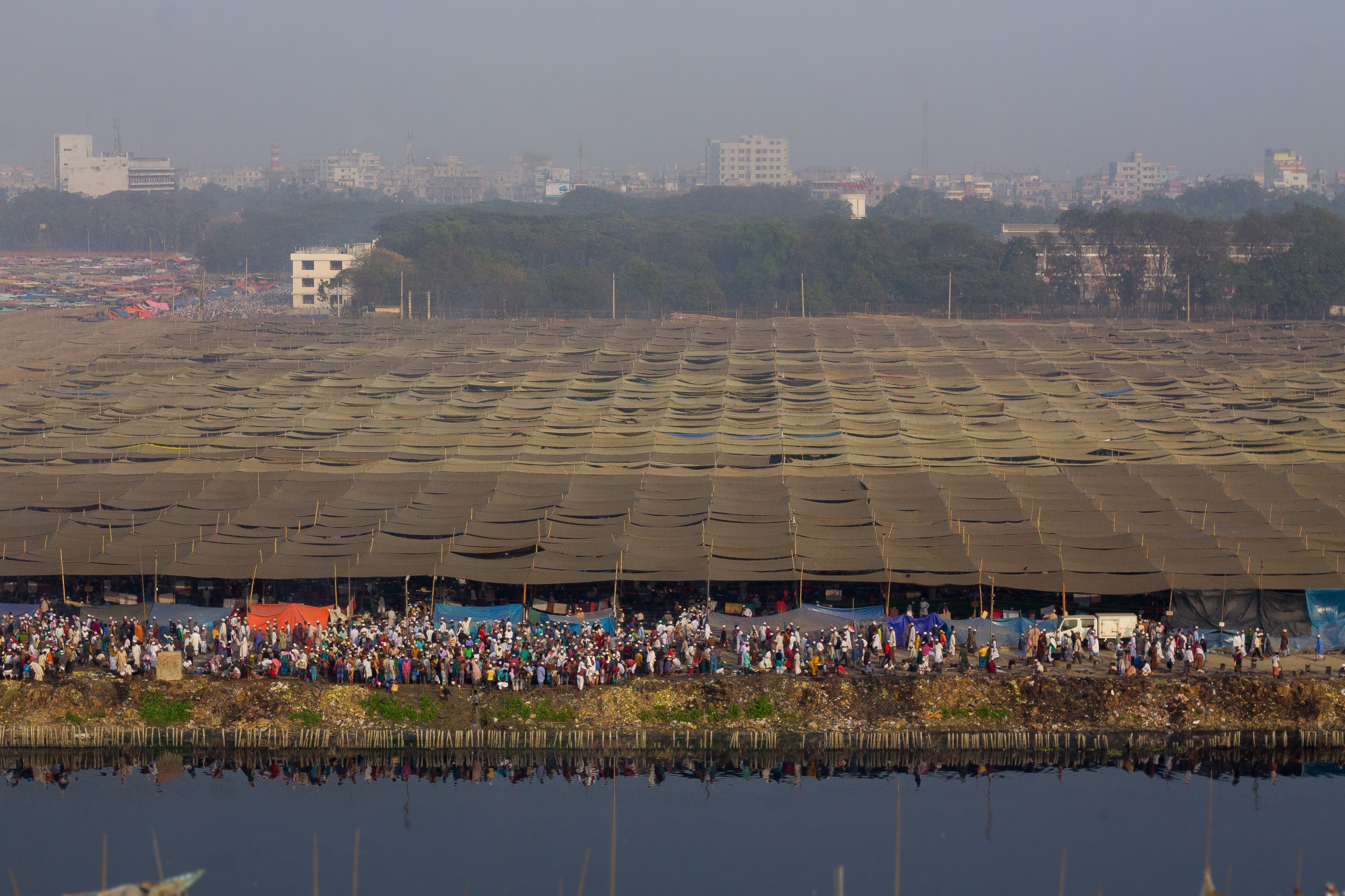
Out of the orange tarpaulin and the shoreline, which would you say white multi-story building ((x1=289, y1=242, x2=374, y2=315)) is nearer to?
the orange tarpaulin

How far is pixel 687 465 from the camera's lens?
123ft

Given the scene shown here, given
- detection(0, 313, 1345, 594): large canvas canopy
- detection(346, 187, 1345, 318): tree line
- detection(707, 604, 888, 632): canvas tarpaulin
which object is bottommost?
detection(707, 604, 888, 632): canvas tarpaulin

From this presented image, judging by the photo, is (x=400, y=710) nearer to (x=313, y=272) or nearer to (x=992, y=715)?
(x=992, y=715)

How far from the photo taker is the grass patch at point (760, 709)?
2364 cm

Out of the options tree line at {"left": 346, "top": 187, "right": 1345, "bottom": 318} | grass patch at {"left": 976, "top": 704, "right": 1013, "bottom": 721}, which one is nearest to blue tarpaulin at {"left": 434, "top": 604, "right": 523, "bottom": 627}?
grass patch at {"left": 976, "top": 704, "right": 1013, "bottom": 721}

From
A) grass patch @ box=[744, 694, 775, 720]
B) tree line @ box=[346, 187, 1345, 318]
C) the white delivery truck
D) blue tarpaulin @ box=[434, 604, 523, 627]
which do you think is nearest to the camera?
grass patch @ box=[744, 694, 775, 720]

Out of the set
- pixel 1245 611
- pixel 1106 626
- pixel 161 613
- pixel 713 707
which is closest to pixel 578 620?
pixel 713 707

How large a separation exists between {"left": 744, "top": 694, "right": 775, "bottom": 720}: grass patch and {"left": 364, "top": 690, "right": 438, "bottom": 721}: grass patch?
16.9 feet

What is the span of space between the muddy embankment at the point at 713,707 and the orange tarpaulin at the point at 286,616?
73.6 inches

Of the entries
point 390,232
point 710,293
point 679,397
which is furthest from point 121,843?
point 390,232

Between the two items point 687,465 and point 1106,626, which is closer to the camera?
point 1106,626

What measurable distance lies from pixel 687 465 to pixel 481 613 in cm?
1224

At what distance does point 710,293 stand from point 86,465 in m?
64.4

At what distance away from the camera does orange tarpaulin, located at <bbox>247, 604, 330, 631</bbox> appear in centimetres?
2561
